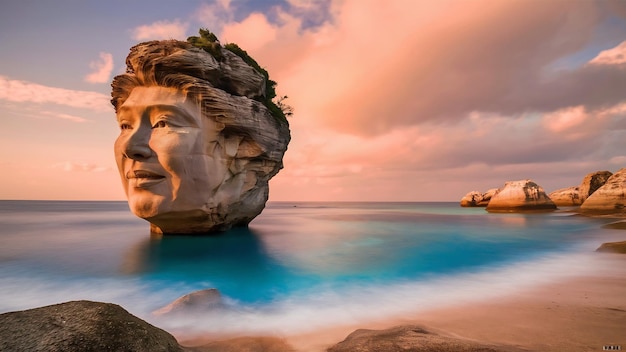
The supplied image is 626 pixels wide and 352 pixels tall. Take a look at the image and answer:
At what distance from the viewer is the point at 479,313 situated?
17.7ft

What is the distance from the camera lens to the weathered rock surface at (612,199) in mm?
27469

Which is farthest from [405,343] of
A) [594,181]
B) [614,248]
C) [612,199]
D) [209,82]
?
[594,181]

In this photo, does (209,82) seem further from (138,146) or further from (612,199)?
(612,199)

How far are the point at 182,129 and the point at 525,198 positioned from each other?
136 ft

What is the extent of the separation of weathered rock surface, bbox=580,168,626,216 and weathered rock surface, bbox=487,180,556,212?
692 cm

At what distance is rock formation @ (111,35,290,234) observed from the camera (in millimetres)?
12648

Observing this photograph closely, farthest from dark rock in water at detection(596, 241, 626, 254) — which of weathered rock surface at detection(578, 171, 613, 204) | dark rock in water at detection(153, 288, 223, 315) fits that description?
weathered rock surface at detection(578, 171, 613, 204)

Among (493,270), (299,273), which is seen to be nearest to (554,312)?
(493,270)

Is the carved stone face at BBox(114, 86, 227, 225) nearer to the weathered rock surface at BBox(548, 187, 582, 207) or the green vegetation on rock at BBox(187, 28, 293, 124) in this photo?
the green vegetation on rock at BBox(187, 28, 293, 124)

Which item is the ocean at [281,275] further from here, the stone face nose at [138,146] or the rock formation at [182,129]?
the stone face nose at [138,146]

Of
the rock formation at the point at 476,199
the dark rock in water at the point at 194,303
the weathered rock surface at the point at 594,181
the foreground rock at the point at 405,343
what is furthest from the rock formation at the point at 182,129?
the rock formation at the point at 476,199

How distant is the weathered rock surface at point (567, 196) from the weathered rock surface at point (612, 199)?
24009 millimetres

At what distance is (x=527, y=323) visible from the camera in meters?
4.69

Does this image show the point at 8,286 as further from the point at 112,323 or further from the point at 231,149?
the point at 231,149
